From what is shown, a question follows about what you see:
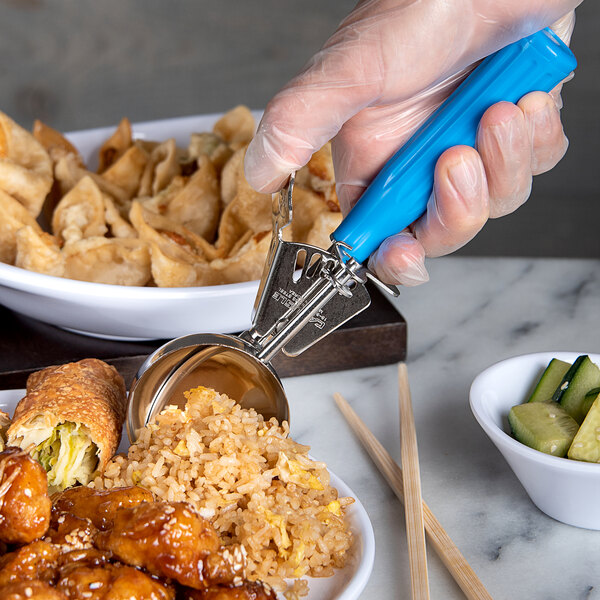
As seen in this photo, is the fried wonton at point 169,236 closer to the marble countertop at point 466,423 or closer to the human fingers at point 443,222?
the marble countertop at point 466,423

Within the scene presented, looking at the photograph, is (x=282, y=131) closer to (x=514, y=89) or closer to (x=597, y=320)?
(x=514, y=89)

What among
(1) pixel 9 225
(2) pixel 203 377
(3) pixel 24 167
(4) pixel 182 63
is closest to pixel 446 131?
(2) pixel 203 377

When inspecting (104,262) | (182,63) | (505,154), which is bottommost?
(182,63)

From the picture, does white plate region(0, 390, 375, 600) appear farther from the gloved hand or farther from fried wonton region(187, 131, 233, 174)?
fried wonton region(187, 131, 233, 174)

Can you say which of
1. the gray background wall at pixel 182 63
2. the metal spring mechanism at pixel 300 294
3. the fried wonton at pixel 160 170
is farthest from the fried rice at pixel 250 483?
the gray background wall at pixel 182 63

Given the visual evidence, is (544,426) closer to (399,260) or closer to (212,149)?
(399,260)

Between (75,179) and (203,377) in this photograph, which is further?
(75,179)
